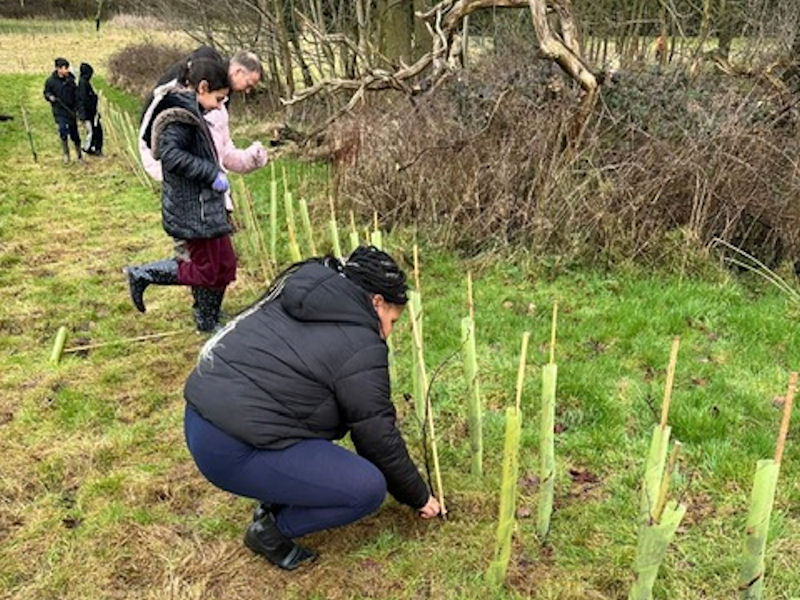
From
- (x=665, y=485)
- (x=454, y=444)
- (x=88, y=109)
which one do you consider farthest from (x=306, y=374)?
(x=88, y=109)

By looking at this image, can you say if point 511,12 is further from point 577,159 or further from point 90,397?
point 90,397

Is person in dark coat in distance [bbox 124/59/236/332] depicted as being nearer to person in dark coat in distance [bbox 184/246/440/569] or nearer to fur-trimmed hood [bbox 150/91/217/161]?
fur-trimmed hood [bbox 150/91/217/161]

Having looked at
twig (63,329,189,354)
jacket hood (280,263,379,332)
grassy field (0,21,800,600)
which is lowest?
grassy field (0,21,800,600)

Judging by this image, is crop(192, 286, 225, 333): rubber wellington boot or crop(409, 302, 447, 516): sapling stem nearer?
crop(409, 302, 447, 516): sapling stem

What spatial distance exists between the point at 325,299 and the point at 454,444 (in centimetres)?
118

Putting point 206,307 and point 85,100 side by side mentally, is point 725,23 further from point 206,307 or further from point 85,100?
point 85,100

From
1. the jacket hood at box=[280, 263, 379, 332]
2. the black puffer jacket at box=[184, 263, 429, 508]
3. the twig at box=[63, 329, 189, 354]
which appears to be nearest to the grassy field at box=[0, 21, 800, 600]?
the twig at box=[63, 329, 189, 354]

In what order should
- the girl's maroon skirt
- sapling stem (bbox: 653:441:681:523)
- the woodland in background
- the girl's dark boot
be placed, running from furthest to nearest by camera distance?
the woodland in background, the girl's dark boot, the girl's maroon skirt, sapling stem (bbox: 653:441:681:523)

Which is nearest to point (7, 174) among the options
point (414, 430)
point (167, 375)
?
point (167, 375)

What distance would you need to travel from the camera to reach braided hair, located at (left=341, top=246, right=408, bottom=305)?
2.23 meters

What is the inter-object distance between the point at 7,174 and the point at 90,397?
685 cm

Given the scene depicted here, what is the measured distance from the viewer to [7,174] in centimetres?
915

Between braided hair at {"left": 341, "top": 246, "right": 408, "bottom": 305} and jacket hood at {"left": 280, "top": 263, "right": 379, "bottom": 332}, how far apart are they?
0.03 metres

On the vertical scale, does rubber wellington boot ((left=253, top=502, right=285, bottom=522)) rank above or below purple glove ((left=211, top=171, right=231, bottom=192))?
below
